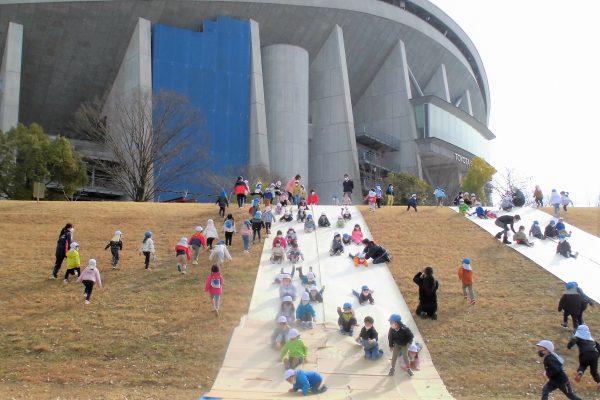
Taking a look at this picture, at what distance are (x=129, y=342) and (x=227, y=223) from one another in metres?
7.82

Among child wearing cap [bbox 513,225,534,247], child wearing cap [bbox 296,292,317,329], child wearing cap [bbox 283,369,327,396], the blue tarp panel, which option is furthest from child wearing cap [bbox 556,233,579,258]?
the blue tarp panel

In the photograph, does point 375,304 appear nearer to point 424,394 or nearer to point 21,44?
point 424,394

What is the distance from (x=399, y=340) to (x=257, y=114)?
38.7 metres

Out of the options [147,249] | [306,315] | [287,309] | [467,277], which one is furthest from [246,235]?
[467,277]

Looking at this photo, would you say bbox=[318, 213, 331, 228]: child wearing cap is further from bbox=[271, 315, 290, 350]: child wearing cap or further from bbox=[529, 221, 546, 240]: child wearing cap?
bbox=[271, 315, 290, 350]: child wearing cap

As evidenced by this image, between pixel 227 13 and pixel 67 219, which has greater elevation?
pixel 227 13

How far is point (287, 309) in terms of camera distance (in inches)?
604

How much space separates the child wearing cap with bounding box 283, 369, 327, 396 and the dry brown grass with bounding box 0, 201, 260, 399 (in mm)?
1771

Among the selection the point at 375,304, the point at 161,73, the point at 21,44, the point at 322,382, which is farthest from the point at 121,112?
the point at 322,382

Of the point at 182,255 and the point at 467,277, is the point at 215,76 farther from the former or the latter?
the point at 467,277

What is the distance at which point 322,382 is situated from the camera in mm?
12180

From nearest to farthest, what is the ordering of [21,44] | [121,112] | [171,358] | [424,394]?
[424,394] < [171,358] < [121,112] < [21,44]

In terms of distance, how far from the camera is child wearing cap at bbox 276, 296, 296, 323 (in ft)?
50.0

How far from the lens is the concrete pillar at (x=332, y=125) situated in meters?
54.9
